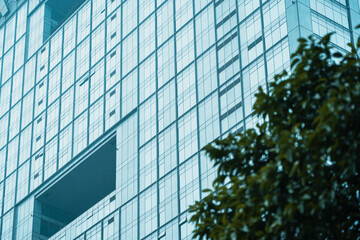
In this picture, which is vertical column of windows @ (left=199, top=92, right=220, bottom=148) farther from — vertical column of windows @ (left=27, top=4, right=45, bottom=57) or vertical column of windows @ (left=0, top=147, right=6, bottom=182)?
vertical column of windows @ (left=27, top=4, right=45, bottom=57)

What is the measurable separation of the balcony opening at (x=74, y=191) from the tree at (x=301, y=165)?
79.2m

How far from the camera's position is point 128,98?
9931 centimetres

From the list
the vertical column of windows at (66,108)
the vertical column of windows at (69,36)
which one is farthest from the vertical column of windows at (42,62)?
the vertical column of windows at (66,108)

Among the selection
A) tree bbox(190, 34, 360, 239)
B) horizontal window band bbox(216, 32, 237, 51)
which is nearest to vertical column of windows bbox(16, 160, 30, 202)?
horizontal window band bbox(216, 32, 237, 51)

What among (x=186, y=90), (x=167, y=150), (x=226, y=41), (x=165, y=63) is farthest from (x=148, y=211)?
(x=226, y=41)

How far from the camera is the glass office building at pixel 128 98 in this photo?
80.6 meters

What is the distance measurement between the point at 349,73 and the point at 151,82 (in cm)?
7402

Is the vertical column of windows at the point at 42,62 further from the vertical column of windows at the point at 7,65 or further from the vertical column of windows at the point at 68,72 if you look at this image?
the vertical column of windows at the point at 7,65

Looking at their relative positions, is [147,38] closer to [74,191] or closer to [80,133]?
[80,133]

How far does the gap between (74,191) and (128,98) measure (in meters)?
19.2

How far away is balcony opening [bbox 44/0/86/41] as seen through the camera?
128 meters

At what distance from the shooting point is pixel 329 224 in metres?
22.0

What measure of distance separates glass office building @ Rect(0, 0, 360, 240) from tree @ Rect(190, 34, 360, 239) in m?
52.7

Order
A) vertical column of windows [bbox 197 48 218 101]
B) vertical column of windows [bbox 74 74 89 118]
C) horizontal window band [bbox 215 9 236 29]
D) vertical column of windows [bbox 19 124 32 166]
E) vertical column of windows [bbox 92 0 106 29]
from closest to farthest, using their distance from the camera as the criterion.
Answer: vertical column of windows [bbox 197 48 218 101]
horizontal window band [bbox 215 9 236 29]
vertical column of windows [bbox 74 74 89 118]
vertical column of windows [bbox 92 0 106 29]
vertical column of windows [bbox 19 124 32 166]
